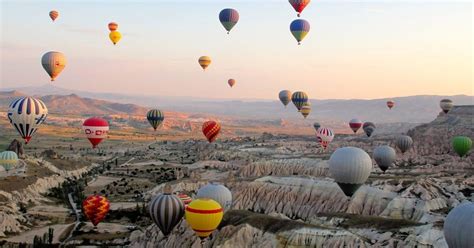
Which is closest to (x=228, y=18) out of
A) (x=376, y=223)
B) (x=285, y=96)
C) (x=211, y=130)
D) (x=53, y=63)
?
(x=211, y=130)

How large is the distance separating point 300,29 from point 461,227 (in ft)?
202

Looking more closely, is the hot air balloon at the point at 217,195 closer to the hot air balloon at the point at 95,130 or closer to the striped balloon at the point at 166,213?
the striped balloon at the point at 166,213

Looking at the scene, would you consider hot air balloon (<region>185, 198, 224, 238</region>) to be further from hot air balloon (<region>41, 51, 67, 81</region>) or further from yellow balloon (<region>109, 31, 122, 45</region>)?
yellow balloon (<region>109, 31, 122, 45</region>)

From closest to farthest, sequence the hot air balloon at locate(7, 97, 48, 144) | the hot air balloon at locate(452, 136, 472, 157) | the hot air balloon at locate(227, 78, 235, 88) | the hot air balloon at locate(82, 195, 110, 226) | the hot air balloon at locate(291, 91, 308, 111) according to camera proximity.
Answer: the hot air balloon at locate(7, 97, 48, 144)
the hot air balloon at locate(82, 195, 110, 226)
the hot air balloon at locate(452, 136, 472, 157)
the hot air balloon at locate(291, 91, 308, 111)
the hot air balloon at locate(227, 78, 235, 88)

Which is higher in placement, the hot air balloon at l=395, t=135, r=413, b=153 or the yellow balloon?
the yellow balloon

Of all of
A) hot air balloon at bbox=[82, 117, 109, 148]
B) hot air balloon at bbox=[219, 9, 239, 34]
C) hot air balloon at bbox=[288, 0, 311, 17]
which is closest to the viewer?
hot air balloon at bbox=[82, 117, 109, 148]

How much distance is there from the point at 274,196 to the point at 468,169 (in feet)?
115

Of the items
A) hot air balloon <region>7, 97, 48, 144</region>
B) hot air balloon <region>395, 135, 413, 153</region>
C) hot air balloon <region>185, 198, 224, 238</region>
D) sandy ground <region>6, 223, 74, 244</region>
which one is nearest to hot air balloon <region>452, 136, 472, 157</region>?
hot air balloon <region>395, 135, 413, 153</region>

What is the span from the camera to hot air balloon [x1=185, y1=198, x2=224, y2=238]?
52375mm

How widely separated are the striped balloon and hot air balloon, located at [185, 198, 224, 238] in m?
5.21

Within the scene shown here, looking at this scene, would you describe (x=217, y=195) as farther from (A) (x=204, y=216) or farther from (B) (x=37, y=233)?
(B) (x=37, y=233)

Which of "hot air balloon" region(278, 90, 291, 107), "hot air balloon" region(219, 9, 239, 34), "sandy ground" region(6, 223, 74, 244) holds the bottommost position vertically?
"sandy ground" region(6, 223, 74, 244)

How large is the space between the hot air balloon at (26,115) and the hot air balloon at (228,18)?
36.5 metres

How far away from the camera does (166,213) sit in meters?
58.2
